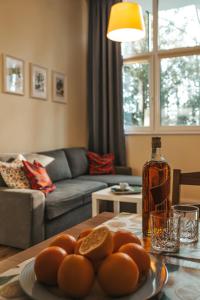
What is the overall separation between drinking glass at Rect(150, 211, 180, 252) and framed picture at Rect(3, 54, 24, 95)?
2.97 meters

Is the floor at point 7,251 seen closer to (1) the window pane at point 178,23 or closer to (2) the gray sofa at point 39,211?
(2) the gray sofa at point 39,211

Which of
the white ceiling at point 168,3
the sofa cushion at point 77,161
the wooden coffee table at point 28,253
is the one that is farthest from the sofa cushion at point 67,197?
the white ceiling at point 168,3

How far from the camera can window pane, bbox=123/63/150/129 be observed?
4.76 m

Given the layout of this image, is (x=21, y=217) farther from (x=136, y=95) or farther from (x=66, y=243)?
(x=136, y=95)

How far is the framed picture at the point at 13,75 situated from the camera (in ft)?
11.5

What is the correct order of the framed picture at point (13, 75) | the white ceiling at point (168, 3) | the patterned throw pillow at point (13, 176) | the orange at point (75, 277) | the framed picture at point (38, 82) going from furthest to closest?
the white ceiling at point (168, 3) < the framed picture at point (38, 82) < the framed picture at point (13, 75) < the patterned throw pillow at point (13, 176) < the orange at point (75, 277)

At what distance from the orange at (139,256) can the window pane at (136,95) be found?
13.6ft

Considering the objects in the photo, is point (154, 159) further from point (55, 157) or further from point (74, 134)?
point (74, 134)

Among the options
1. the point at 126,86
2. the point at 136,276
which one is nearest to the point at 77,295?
the point at 136,276

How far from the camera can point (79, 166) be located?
4.33m

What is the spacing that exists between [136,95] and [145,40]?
79 cm

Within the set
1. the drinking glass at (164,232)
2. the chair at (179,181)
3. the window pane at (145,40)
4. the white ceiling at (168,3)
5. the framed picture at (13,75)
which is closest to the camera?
the drinking glass at (164,232)

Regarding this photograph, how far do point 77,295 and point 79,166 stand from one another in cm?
372

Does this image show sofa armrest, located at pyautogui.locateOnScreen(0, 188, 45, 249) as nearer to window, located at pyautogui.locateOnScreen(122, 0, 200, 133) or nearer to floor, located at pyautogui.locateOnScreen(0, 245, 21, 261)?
floor, located at pyautogui.locateOnScreen(0, 245, 21, 261)
